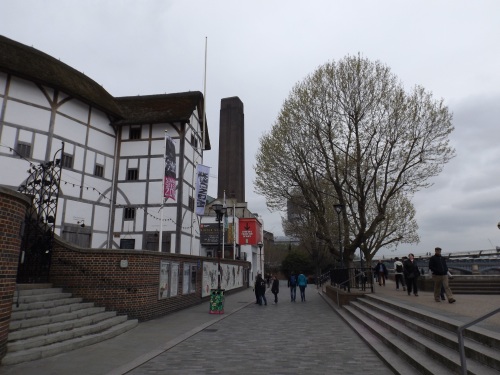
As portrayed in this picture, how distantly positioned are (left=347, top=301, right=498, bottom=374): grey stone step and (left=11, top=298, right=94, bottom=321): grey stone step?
857 centimetres

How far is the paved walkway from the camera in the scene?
646cm

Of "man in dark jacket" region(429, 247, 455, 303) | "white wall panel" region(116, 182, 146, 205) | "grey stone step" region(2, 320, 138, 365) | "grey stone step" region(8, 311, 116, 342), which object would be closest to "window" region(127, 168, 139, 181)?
"white wall panel" region(116, 182, 146, 205)

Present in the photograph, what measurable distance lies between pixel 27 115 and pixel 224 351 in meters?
16.9

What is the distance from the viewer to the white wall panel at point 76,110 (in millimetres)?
19836

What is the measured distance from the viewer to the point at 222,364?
6832 millimetres

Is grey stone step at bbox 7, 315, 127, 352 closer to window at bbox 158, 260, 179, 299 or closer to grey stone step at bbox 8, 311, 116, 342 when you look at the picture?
grey stone step at bbox 8, 311, 116, 342

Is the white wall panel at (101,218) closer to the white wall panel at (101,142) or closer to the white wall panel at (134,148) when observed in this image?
the white wall panel at (101,142)

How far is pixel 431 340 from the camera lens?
707cm

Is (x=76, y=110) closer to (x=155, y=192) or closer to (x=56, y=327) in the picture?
(x=155, y=192)

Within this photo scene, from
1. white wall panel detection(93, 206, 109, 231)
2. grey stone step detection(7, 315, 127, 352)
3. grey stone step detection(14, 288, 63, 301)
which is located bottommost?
grey stone step detection(7, 315, 127, 352)

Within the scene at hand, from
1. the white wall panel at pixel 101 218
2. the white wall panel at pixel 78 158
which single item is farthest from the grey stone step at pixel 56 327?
the white wall panel at pixel 78 158

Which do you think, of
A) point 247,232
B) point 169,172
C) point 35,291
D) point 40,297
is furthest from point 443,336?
point 247,232

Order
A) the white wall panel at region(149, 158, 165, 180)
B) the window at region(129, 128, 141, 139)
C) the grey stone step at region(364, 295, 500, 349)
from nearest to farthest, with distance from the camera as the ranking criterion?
the grey stone step at region(364, 295, 500, 349) < the white wall panel at region(149, 158, 165, 180) < the window at region(129, 128, 141, 139)

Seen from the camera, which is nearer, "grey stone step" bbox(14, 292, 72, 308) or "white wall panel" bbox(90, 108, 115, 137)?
"grey stone step" bbox(14, 292, 72, 308)
